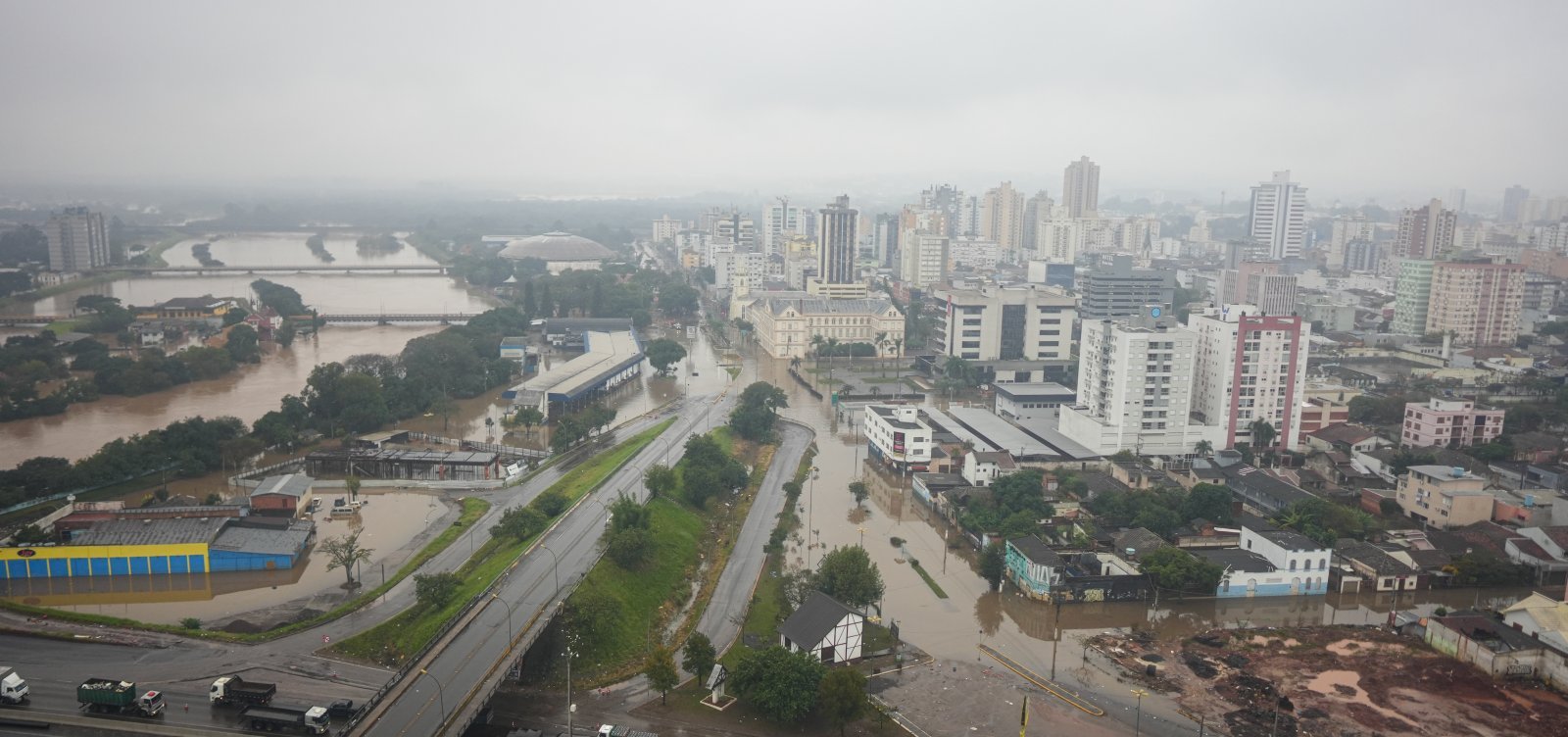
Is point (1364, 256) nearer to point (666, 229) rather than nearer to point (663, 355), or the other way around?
point (663, 355)

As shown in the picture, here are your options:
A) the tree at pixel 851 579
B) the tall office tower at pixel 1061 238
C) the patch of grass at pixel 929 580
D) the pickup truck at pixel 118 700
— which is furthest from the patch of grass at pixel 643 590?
the tall office tower at pixel 1061 238

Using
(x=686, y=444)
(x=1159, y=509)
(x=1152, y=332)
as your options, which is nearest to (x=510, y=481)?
(x=686, y=444)

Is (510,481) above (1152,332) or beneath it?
beneath

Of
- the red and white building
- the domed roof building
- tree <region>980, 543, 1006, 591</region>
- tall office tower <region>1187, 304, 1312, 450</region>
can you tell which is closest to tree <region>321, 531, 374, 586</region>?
tree <region>980, 543, 1006, 591</region>

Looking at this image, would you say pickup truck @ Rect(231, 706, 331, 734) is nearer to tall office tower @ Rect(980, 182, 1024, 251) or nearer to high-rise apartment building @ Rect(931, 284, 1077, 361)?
high-rise apartment building @ Rect(931, 284, 1077, 361)

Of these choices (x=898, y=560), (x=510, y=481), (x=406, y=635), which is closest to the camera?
(x=406, y=635)

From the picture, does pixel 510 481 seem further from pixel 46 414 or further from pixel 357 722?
pixel 46 414

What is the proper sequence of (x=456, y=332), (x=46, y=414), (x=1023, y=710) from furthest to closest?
(x=456, y=332)
(x=46, y=414)
(x=1023, y=710)

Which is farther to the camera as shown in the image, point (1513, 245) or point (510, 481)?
point (1513, 245)
